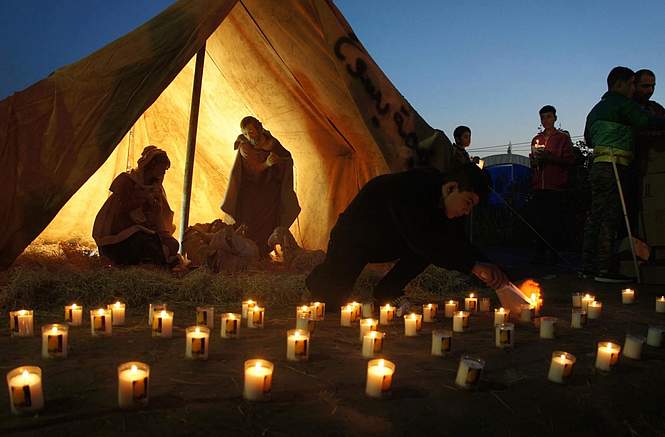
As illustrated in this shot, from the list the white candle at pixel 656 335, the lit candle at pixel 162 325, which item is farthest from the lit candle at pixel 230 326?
the white candle at pixel 656 335

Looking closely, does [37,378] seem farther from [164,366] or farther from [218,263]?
[218,263]

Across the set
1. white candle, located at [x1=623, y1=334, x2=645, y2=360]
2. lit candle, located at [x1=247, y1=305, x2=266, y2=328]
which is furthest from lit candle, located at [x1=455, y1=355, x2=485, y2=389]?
lit candle, located at [x1=247, y1=305, x2=266, y2=328]

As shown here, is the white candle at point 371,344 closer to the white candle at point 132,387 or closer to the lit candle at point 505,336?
the lit candle at point 505,336

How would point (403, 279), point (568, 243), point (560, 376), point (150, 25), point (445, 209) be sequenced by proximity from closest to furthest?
point (560, 376)
point (445, 209)
point (403, 279)
point (150, 25)
point (568, 243)

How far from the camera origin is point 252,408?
78.0 inches

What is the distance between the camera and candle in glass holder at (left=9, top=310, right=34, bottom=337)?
299 centimetres

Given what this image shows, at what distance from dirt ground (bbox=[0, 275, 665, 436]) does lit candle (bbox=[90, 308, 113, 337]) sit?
7 cm

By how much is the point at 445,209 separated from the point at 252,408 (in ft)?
6.52

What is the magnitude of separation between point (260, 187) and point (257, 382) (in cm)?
474

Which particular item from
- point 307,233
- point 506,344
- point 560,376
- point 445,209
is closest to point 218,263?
point 307,233

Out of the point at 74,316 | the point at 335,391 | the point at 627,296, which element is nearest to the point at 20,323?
the point at 74,316

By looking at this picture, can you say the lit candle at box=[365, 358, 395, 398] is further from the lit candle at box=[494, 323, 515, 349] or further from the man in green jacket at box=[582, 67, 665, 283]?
the man in green jacket at box=[582, 67, 665, 283]

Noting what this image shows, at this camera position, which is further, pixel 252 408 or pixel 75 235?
pixel 75 235

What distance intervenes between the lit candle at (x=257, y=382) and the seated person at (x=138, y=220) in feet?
12.0
